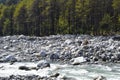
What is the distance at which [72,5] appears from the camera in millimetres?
81562

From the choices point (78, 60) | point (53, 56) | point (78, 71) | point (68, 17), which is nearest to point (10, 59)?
point (53, 56)

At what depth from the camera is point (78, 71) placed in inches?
1352

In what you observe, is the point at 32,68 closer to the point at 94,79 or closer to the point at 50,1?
the point at 94,79

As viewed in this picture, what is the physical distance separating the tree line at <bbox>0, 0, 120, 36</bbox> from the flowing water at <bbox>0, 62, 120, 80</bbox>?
33774 mm

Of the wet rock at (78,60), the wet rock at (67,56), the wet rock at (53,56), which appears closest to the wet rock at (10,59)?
the wet rock at (53,56)

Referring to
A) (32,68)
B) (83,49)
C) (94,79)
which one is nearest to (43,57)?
(83,49)

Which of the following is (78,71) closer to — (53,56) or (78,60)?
(78,60)

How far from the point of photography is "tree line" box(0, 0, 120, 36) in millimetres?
75963

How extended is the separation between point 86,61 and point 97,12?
1545 inches

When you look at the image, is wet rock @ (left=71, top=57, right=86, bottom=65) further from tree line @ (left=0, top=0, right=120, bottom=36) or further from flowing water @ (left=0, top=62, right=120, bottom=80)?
tree line @ (left=0, top=0, right=120, bottom=36)

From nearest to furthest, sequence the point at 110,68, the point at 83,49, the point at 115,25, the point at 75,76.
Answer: the point at 75,76 → the point at 110,68 → the point at 83,49 → the point at 115,25

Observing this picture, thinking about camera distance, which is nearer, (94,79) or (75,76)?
(94,79)

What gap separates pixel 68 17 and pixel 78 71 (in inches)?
1935

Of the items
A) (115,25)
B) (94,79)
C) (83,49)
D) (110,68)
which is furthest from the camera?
(115,25)
